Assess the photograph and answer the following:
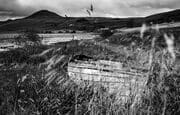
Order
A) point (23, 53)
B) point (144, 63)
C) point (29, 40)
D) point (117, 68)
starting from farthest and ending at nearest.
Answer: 1. point (29, 40)
2. point (23, 53)
3. point (117, 68)
4. point (144, 63)

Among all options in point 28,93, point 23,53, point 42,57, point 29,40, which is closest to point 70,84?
point 28,93

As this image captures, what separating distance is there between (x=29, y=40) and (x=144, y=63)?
12894 millimetres

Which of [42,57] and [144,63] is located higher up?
[144,63]

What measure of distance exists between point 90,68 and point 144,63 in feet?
4.01

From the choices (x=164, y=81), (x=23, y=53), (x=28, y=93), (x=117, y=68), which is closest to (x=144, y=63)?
(x=117, y=68)

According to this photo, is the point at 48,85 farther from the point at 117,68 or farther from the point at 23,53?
the point at 23,53

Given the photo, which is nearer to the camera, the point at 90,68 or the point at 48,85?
the point at 48,85

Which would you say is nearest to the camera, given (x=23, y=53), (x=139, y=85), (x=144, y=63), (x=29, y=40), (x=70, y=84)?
(x=139, y=85)

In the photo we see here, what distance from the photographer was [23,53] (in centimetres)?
1224

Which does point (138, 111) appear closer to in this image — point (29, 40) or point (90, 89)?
point (90, 89)

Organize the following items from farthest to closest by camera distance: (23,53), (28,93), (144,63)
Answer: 1. (23,53)
2. (144,63)
3. (28,93)

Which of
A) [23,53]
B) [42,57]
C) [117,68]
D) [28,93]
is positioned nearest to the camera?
[28,93]

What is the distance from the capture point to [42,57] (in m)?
10.9

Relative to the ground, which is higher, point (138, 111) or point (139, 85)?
point (139, 85)
